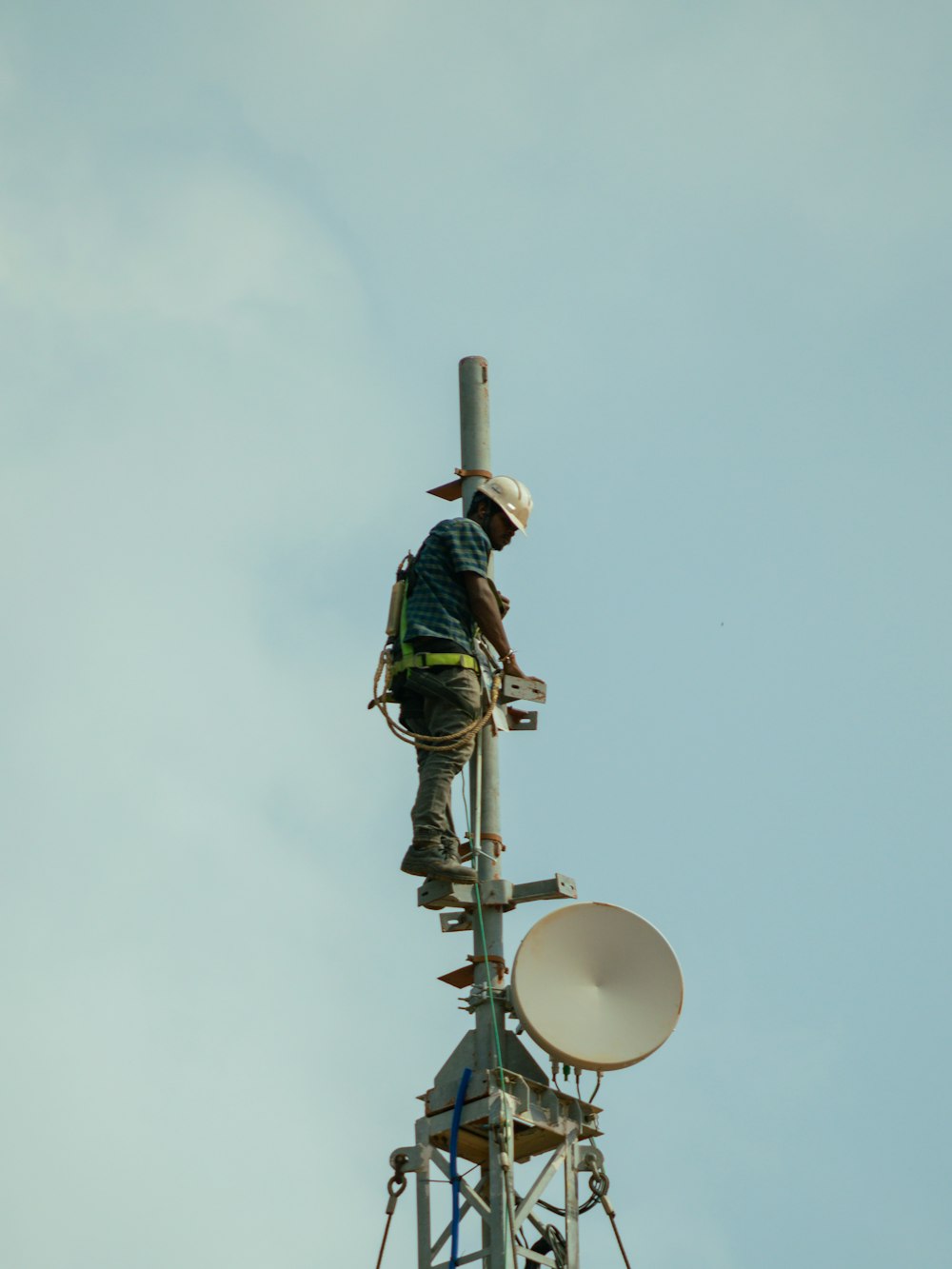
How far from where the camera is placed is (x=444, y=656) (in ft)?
49.1

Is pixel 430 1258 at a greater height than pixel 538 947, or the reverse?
pixel 538 947

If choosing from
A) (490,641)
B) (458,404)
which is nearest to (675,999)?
(490,641)

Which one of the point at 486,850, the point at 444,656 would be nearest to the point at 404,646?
the point at 444,656

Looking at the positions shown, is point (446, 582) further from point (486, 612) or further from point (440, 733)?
point (440, 733)

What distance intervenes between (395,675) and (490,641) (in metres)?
0.70

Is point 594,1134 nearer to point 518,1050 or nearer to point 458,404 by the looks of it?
point 518,1050

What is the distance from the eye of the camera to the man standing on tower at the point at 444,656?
14.6 m

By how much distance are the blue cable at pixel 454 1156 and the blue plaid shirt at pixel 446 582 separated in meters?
2.99

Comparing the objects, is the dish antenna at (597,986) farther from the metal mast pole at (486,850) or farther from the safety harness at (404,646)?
the safety harness at (404,646)

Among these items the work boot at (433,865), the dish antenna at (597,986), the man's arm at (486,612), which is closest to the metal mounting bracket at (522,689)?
the man's arm at (486,612)

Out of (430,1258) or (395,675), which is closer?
(430,1258)

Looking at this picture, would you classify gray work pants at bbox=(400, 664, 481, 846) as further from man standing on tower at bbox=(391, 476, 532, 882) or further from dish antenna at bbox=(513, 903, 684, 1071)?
dish antenna at bbox=(513, 903, 684, 1071)

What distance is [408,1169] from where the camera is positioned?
45.3 ft

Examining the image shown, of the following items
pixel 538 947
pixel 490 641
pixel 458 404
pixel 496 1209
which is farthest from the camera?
pixel 458 404
